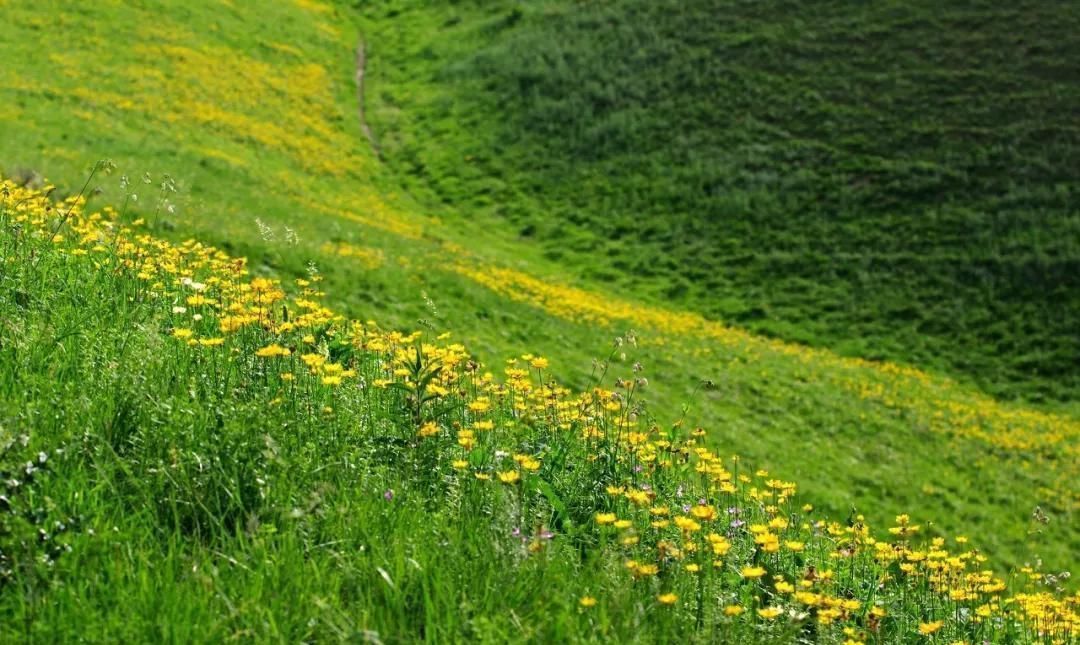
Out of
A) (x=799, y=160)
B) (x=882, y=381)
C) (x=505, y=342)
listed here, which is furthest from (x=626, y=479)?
(x=799, y=160)

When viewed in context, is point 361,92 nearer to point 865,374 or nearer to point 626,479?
point 865,374

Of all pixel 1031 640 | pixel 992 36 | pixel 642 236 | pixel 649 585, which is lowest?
pixel 642 236

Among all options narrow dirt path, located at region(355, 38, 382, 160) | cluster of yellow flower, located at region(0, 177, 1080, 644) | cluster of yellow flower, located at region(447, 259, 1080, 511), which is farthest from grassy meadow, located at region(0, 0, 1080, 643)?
narrow dirt path, located at region(355, 38, 382, 160)

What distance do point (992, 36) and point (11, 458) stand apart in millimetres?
59068

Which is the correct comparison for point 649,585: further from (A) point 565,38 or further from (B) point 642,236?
(A) point 565,38

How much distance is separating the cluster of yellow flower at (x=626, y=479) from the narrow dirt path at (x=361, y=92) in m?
45.7

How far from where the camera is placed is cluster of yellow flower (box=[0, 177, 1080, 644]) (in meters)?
5.06

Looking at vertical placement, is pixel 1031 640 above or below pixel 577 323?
above

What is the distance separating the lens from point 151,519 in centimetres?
443

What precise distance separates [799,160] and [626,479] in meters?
43.0

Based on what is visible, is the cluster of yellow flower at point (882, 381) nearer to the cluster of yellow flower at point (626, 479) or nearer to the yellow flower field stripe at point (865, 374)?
the yellow flower field stripe at point (865, 374)

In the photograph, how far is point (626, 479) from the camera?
6.04 metres

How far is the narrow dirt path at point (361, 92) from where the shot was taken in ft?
175

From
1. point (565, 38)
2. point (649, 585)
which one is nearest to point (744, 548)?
point (649, 585)
